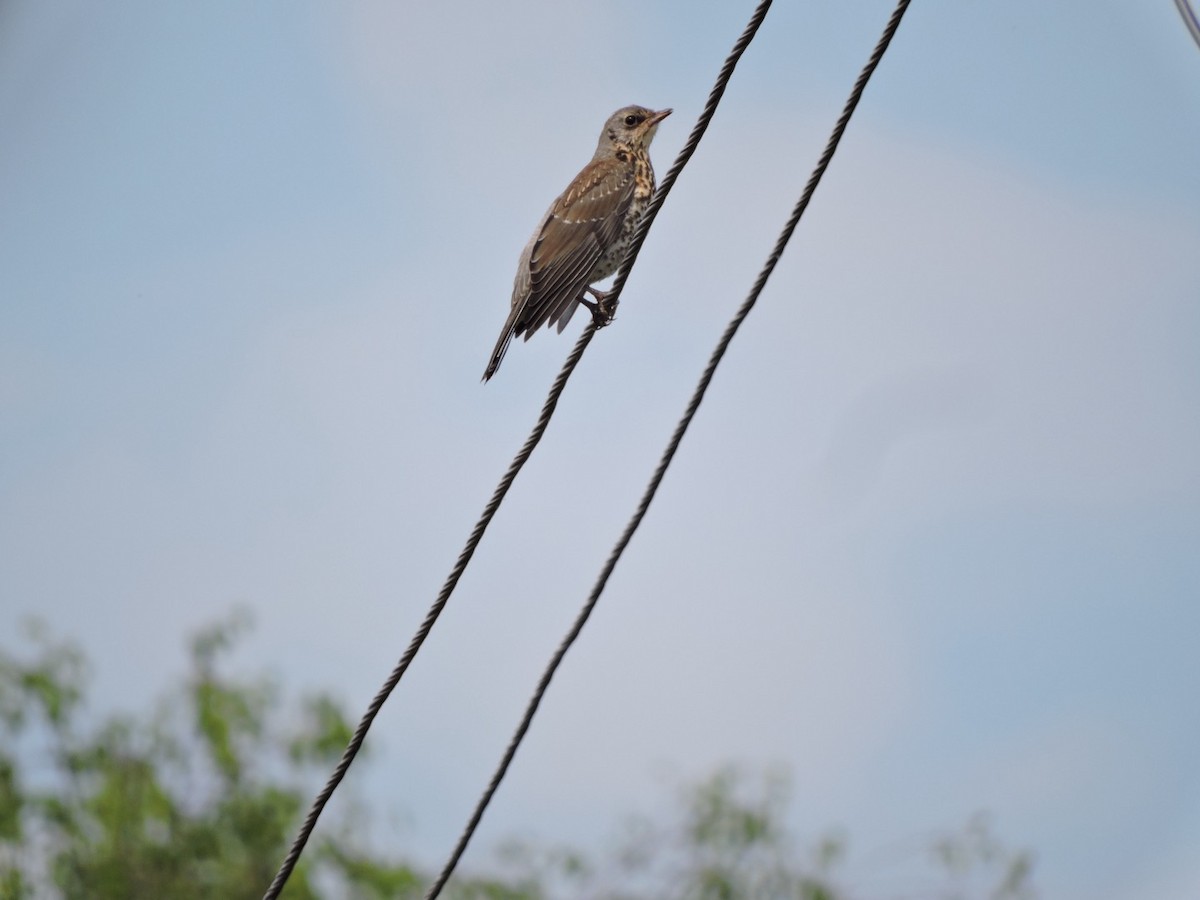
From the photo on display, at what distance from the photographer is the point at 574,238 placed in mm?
7707

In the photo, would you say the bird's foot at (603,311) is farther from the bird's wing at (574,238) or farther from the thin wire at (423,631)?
the thin wire at (423,631)

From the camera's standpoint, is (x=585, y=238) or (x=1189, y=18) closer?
(x=1189, y=18)

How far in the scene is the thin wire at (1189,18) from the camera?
202 inches

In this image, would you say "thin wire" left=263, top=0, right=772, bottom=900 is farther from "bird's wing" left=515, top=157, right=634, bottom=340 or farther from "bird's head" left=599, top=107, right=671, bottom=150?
"bird's head" left=599, top=107, right=671, bottom=150

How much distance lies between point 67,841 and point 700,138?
13530 mm

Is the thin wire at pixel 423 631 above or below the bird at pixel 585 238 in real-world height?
below

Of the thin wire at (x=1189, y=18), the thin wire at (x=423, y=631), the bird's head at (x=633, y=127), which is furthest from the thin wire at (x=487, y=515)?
Result: the bird's head at (x=633, y=127)

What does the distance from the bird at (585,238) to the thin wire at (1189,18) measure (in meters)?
2.89

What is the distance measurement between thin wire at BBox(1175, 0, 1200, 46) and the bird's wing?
10.3ft

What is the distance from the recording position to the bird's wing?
729 centimetres

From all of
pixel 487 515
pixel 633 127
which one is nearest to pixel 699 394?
pixel 487 515

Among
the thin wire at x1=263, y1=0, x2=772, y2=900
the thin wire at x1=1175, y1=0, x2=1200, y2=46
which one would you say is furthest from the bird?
the thin wire at x1=1175, y1=0, x2=1200, y2=46

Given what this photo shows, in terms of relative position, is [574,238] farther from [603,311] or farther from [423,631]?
[423,631]

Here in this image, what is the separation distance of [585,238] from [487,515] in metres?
3.37
